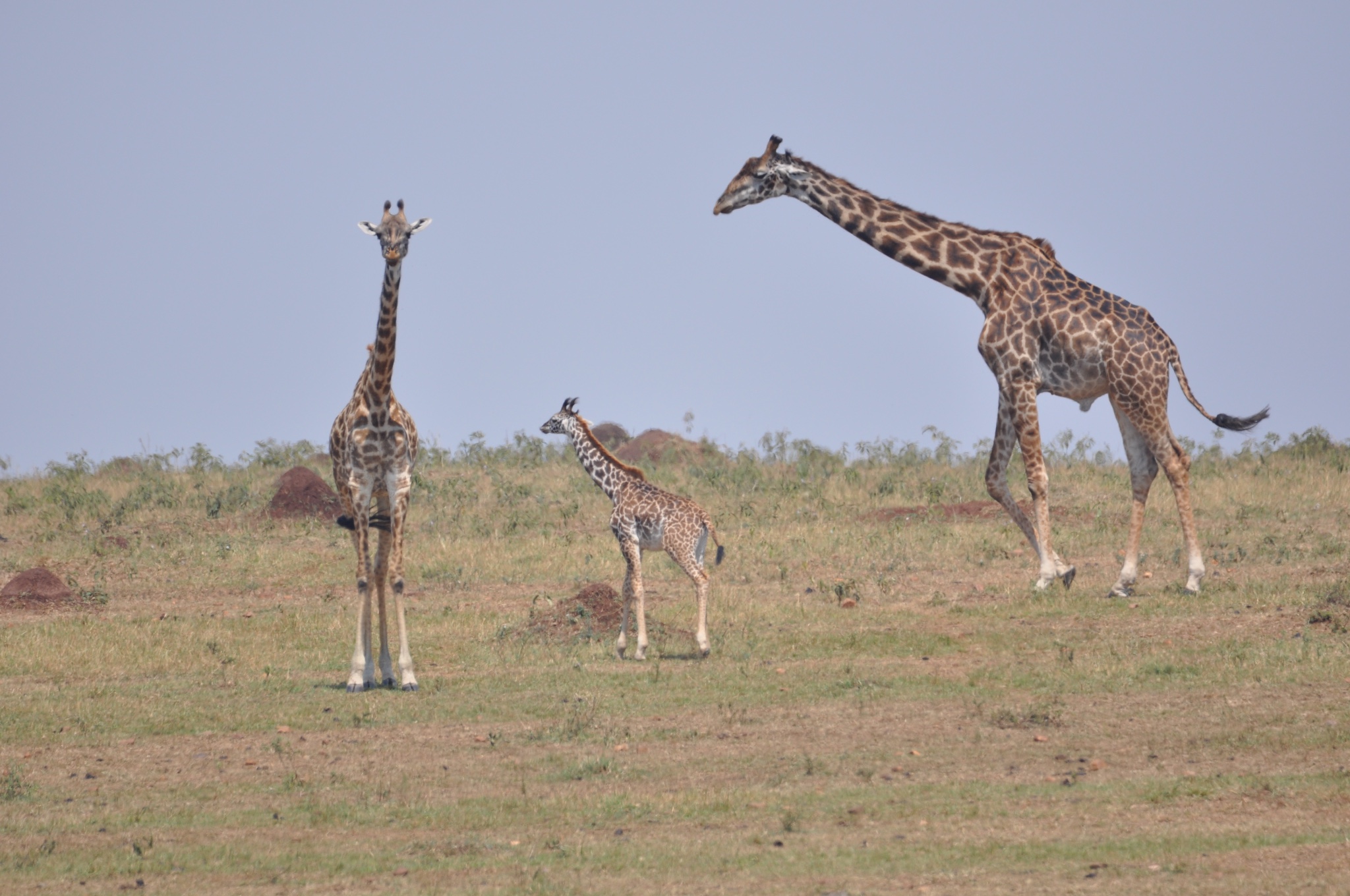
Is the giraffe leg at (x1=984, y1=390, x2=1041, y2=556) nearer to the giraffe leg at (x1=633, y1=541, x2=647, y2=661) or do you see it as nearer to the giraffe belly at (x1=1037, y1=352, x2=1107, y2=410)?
the giraffe belly at (x1=1037, y1=352, x2=1107, y2=410)

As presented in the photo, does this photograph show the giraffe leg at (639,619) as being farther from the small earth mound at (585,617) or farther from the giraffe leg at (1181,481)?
the giraffe leg at (1181,481)

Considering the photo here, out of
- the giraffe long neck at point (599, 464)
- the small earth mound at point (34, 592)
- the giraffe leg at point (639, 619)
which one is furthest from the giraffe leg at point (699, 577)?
the small earth mound at point (34, 592)

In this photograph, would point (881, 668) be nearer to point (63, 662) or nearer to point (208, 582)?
point (63, 662)

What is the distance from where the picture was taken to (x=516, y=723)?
1195 cm

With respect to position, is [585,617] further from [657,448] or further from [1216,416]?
[657,448]

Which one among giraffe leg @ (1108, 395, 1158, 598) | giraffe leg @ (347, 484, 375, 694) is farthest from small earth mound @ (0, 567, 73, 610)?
giraffe leg @ (1108, 395, 1158, 598)

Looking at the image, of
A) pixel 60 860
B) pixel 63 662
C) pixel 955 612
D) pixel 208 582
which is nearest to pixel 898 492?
pixel 955 612

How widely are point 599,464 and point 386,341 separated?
2.95 meters

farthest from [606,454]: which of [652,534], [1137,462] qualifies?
[1137,462]

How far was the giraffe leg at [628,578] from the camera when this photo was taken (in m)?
14.6

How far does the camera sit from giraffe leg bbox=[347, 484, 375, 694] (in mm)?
13586

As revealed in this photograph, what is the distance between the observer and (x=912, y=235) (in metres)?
17.8

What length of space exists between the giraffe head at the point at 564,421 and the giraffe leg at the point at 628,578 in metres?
2.22

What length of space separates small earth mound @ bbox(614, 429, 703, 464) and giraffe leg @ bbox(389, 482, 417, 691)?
51.6 ft
